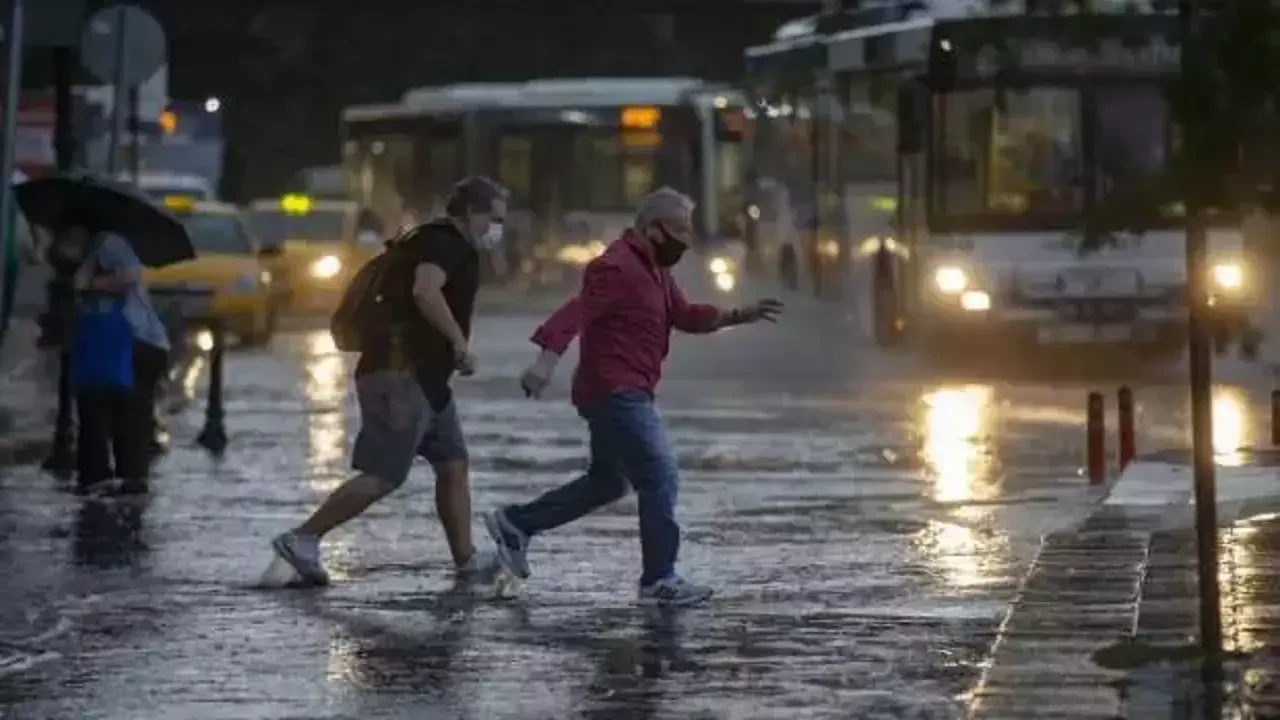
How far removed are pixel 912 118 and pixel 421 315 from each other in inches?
687

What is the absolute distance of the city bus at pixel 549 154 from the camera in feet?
173

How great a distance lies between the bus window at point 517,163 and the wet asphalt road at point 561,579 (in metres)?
27.9

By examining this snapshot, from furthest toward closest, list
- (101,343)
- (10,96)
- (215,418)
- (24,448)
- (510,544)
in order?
(215,418) < (24,448) < (101,343) < (10,96) < (510,544)

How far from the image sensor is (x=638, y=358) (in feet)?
44.8

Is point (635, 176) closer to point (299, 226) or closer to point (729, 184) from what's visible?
point (729, 184)

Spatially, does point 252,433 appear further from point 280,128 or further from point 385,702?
point 280,128

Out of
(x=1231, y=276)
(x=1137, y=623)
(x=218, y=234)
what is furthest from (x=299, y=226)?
(x=1137, y=623)

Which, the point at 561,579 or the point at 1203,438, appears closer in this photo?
the point at 1203,438

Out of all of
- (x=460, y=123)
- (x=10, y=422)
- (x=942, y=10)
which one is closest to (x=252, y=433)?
(x=10, y=422)

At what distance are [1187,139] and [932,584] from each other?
3.63 meters

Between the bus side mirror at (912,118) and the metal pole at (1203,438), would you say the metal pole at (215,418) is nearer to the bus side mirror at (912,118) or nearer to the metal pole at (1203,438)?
the bus side mirror at (912,118)

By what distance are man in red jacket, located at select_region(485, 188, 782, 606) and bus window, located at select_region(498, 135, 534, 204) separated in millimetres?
40144

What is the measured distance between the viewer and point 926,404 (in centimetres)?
2689

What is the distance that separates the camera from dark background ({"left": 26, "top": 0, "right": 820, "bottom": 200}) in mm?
69375
